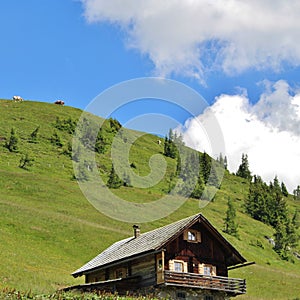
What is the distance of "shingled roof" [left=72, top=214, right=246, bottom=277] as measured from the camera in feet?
132

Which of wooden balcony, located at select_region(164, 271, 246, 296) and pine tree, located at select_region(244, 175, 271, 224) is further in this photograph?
pine tree, located at select_region(244, 175, 271, 224)

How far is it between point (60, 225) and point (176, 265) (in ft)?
132

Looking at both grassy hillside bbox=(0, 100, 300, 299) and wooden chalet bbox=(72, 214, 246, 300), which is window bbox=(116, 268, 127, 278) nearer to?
wooden chalet bbox=(72, 214, 246, 300)

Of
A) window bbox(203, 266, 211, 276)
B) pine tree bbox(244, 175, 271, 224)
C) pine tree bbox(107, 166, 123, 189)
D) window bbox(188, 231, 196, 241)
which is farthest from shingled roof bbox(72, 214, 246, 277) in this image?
pine tree bbox(244, 175, 271, 224)

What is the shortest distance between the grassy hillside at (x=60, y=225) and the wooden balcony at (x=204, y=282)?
9575mm

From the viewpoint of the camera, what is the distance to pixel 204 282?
4047 cm

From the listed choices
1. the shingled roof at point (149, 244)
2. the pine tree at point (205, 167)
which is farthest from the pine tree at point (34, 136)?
the shingled roof at point (149, 244)

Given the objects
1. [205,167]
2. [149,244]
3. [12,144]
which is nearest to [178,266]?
[149,244]

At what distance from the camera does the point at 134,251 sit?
136ft

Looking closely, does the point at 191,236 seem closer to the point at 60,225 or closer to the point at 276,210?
the point at 60,225

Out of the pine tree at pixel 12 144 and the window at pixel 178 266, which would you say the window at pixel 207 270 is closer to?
the window at pixel 178 266

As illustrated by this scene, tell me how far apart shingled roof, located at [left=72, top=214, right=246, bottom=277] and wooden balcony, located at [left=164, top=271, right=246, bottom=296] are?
2.13 meters

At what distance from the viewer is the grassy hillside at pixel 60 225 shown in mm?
58509

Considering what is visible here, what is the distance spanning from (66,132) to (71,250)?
99263 mm
